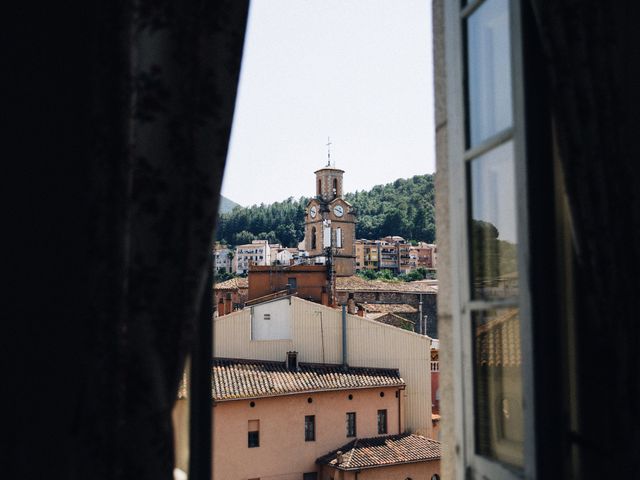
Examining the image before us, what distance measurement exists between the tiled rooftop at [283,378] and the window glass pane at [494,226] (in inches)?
488

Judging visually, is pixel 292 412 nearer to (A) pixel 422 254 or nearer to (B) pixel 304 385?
(B) pixel 304 385

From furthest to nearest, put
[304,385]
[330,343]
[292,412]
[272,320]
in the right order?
[330,343] → [272,320] → [304,385] → [292,412]

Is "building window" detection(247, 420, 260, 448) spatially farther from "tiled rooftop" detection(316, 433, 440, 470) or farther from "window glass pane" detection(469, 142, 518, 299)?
"window glass pane" detection(469, 142, 518, 299)

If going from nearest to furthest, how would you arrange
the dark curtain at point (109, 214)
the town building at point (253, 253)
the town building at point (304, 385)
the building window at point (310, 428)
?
the dark curtain at point (109, 214) < the town building at point (304, 385) < the building window at point (310, 428) < the town building at point (253, 253)

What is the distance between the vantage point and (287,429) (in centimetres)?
1434

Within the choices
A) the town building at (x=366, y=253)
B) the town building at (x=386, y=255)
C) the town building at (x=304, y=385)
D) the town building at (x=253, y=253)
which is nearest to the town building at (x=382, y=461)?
the town building at (x=304, y=385)

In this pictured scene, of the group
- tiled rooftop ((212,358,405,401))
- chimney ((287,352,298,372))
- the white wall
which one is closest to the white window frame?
tiled rooftop ((212,358,405,401))

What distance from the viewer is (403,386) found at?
1560cm

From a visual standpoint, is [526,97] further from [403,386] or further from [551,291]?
[403,386]

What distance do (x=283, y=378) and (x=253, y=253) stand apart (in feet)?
112

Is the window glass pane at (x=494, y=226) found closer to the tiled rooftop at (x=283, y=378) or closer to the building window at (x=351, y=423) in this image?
the tiled rooftop at (x=283, y=378)

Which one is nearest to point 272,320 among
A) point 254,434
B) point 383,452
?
point 254,434

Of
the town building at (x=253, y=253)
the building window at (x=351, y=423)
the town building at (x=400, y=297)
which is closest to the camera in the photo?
the building window at (x=351, y=423)

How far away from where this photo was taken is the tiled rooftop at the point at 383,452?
13.7 m
